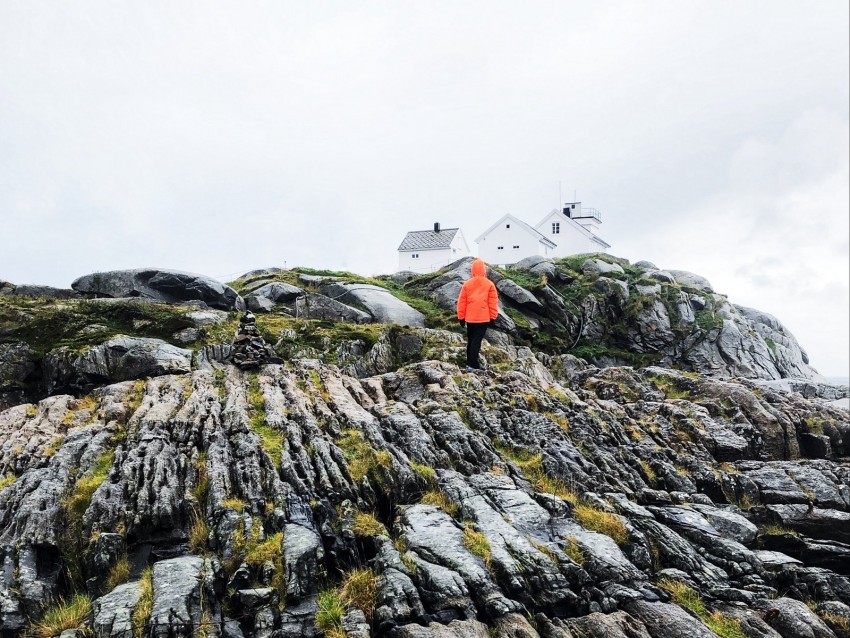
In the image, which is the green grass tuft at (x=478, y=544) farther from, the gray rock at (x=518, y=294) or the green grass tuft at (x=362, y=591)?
the gray rock at (x=518, y=294)

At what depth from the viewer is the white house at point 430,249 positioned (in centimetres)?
6812

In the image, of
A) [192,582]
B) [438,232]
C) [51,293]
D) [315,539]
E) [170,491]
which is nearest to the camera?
[192,582]

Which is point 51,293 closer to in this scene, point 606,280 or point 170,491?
point 170,491

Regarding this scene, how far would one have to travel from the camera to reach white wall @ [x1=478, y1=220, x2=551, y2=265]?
65.6 meters

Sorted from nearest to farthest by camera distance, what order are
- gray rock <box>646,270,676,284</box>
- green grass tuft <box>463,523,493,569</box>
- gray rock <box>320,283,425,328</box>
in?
green grass tuft <box>463,523,493,569</box>, gray rock <box>320,283,425,328</box>, gray rock <box>646,270,676,284</box>

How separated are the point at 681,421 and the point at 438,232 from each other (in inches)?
2221

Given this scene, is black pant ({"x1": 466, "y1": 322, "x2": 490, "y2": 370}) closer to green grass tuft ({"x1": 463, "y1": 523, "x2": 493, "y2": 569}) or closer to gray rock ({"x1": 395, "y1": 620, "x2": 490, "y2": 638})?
green grass tuft ({"x1": 463, "y1": 523, "x2": 493, "y2": 569})

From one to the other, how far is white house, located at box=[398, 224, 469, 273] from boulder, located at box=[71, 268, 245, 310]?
3516 centimetres

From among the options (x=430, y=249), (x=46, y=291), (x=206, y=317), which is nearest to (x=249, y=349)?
(x=206, y=317)

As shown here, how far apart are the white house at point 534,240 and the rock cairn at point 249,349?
46.4 metres

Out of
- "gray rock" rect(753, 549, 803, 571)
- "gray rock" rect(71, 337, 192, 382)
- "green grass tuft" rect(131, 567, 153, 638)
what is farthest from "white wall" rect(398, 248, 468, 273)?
"green grass tuft" rect(131, 567, 153, 638)

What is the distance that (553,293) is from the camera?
39500 millimetres

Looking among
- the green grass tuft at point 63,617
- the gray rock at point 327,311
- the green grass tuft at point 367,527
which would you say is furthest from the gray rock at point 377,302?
the green grass tuft at point 63,617

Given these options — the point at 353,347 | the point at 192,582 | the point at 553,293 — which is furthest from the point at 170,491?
the point at 553,293
